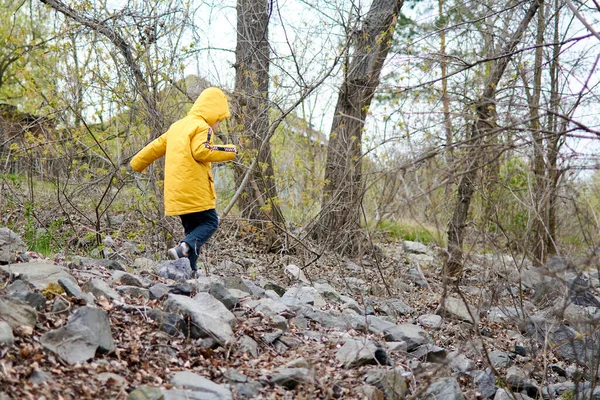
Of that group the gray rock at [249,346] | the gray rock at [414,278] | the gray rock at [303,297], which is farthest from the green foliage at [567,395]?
the gray rock at [414,278]

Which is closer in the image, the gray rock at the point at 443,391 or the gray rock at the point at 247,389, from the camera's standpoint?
the gray rock at the point at 247,389

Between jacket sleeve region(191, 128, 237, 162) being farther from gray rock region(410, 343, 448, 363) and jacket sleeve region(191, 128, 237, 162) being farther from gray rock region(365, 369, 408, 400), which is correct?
gray rock region(365, 369, 408, 400)

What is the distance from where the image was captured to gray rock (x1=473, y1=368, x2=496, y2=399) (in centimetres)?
447

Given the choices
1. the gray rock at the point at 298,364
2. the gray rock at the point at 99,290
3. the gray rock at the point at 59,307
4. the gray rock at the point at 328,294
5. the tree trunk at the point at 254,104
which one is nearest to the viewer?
the gray rock at the point at 59,307

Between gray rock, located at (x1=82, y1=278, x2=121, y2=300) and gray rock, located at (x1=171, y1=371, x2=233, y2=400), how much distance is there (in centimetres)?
88

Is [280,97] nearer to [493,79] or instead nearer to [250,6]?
[250,6]

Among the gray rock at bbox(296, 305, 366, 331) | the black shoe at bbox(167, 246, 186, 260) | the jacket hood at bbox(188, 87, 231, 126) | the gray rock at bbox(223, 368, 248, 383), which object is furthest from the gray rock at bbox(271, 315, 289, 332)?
the jacket hood at bbox(188, 87, 231, 126)

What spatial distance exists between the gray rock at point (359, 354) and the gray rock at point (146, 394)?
4.35ft

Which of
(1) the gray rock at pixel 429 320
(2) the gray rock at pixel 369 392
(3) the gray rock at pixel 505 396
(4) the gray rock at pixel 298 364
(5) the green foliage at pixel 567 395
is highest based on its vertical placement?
(4) the gray rock at pixel 298 364

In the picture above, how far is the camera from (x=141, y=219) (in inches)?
278

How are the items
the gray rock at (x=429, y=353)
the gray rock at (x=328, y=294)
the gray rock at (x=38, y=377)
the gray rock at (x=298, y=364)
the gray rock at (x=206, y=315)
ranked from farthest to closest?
the gray rock at (x=328, y=294) → the gray rock at (x=429, y=353) → the gray rock at (x=206, y=315) → the gray rock at (x=298, y=364) → the gray rock at (x=38, y=377)

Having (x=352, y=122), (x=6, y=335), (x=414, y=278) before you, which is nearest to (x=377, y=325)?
(x=6, y=335)

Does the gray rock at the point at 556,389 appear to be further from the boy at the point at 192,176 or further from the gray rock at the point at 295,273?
the boy at the point at 192,176

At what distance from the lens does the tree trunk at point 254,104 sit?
7.80 meters
